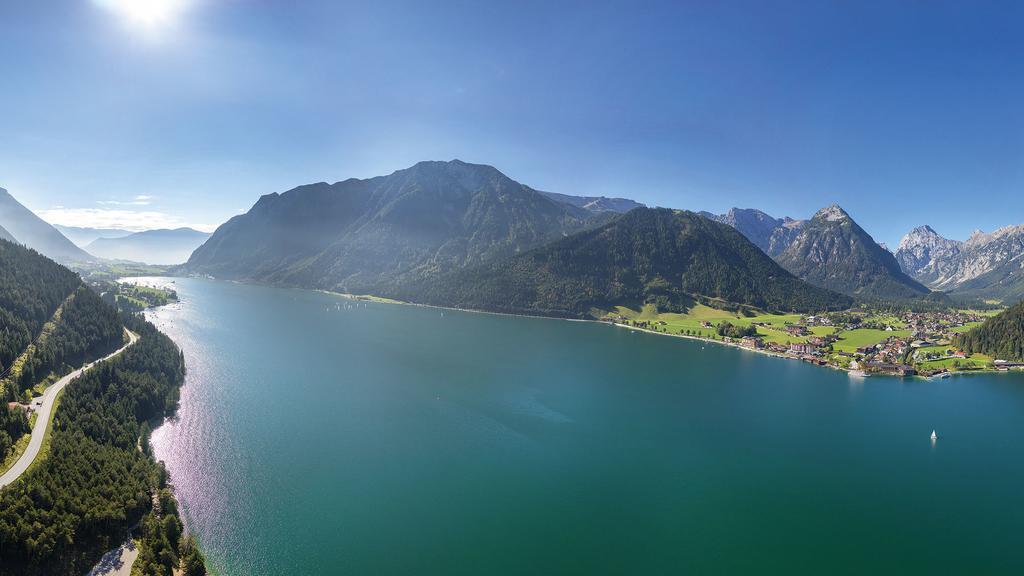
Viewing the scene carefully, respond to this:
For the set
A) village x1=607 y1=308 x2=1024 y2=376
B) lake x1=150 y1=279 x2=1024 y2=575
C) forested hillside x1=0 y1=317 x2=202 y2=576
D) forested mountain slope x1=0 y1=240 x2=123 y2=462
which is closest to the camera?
forested hillside x1=0 y1=317 x2=202 y2=576

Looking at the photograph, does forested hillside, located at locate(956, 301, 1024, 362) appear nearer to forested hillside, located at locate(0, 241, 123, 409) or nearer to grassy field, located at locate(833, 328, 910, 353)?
grassy field, located at locate(833, 328, 910, 353)

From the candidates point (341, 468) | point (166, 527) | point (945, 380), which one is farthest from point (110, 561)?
point (945, 380)

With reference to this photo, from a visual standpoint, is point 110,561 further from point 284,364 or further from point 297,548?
point 284,364

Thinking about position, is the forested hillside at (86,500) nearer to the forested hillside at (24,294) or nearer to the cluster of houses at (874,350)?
the forested hillside at (24,294)

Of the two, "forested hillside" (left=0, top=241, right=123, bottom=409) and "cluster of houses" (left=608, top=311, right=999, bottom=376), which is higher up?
"cluster of houses" (left=608, top=311, right=999, bottom=376)

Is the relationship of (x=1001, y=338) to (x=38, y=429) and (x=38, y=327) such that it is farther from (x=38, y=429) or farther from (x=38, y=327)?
(x=38, y=327)

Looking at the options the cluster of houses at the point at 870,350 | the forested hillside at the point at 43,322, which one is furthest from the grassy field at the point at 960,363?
the forested hillside at the point at 43,322

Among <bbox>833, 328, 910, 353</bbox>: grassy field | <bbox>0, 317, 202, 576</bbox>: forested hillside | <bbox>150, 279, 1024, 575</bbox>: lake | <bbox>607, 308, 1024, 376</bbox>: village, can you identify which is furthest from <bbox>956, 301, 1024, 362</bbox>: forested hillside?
<bbox>0, 317, 202, 576</bbox>: forested hillside

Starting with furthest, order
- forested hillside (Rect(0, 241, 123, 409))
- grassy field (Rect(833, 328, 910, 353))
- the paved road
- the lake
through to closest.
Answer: grassy field (Rect(833, 328, 910, 353)) → forested hillside (Rect(0, 241, 123, 409)) → the paved road → the lake
